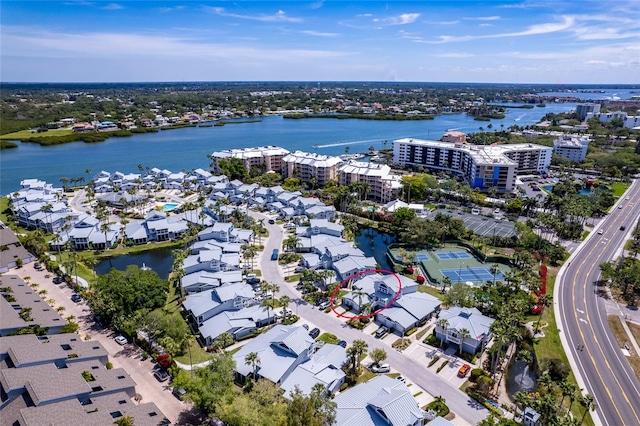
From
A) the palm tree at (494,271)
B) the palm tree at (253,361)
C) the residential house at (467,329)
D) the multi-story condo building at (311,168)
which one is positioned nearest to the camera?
the palm tree at (253,361)

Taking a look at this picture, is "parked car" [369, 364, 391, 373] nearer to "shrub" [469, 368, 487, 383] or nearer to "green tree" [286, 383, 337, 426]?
"shrub" [469, 368, 487, 383]

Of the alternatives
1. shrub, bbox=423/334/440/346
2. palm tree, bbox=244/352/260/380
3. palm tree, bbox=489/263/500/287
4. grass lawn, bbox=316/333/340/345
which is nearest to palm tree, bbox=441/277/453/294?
palm tree, bbox=489/263/500/287

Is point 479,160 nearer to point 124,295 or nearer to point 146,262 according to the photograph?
point 146,262

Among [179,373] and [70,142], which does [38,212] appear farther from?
[70,142]

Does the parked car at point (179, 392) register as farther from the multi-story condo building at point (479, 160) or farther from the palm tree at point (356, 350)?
the multi-story condo building at point (479, 160)

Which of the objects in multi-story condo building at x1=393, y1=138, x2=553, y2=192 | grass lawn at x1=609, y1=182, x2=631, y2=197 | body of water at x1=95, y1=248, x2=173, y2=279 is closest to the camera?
body of water at x1=95, y1=248, x2=173, y2=279

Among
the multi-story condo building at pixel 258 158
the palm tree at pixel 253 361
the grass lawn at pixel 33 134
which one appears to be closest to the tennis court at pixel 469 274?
the palm tree at pixel 253 361
